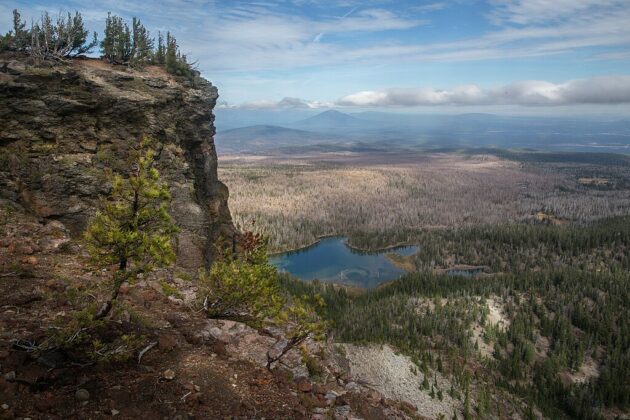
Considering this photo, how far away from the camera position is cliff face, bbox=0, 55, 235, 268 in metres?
27.4

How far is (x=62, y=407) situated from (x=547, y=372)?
8979cm

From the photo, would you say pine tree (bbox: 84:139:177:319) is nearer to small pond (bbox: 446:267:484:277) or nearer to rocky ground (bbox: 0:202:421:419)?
rocky ground (bbox: 0:202:421:419)

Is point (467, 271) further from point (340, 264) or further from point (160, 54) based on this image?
point (160, 54)

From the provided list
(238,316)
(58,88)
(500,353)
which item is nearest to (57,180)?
(58,88)

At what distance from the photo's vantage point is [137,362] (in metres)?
15.1

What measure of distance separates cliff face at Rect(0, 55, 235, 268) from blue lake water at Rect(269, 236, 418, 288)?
10203 centimetres

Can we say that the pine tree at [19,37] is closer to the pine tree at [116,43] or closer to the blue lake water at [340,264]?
the pine tree at [116,43]

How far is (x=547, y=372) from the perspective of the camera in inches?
3108

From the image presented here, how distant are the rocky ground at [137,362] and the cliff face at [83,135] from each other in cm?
255

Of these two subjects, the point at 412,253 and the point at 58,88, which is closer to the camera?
the point at 58,88

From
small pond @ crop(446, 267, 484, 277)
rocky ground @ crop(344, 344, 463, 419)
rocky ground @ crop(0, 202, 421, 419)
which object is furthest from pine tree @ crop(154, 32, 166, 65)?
small pond @ crop(446, 267, 484, 277)

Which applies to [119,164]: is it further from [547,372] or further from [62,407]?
[547,372]

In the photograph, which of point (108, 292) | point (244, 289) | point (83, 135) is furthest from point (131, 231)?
point (83, 135)

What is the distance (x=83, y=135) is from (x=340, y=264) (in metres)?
140
